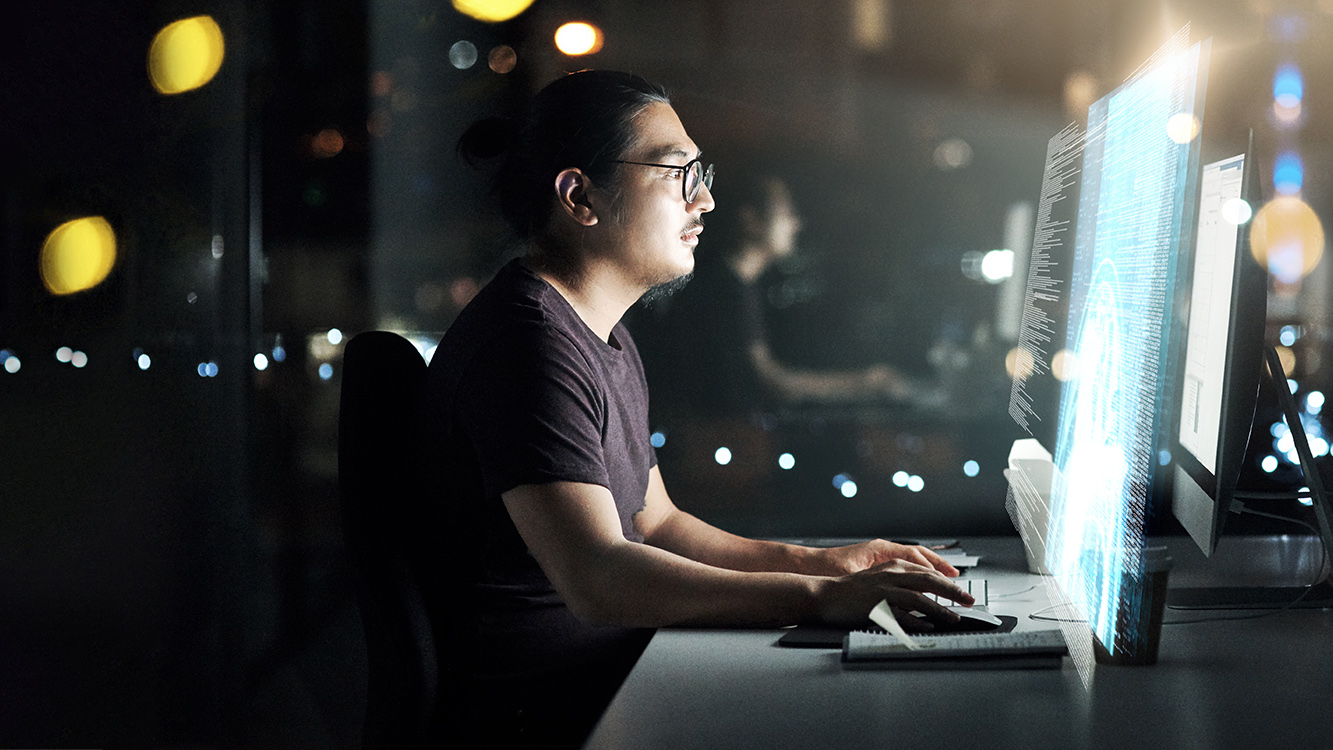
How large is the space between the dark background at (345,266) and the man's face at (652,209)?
0.42 metres

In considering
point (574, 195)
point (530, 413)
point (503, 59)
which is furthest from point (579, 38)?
point (530, 413)

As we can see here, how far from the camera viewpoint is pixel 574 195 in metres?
1.41

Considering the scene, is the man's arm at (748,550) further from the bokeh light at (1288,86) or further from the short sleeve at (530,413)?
the bokeh light at (1288,86)

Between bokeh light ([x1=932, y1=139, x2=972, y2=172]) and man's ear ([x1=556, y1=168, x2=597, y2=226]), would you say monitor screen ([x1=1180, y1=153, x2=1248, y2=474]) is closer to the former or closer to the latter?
bokeh light ([x1=932, y1=139, x2=972, y2=172])

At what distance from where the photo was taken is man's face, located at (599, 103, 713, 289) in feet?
4.68

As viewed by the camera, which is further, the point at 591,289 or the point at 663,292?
the point at 663,292

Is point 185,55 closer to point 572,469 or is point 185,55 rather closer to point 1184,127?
point 572,469

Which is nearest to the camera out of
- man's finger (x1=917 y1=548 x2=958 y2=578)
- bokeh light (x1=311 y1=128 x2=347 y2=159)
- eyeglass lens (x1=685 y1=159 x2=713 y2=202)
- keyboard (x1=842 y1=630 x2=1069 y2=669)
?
keyboard (x1=842 y1=630 x2=1069 y2=669)

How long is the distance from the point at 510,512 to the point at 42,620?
1.21 meters

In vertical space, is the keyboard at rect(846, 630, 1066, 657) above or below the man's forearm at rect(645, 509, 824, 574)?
above

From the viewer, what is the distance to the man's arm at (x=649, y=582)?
1.10 m

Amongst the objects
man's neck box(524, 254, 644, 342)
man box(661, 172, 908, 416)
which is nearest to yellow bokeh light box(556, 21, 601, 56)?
man box(661, 172, 908, 416)

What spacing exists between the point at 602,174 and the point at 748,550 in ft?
2.10

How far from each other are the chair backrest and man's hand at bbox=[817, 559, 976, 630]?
0.51 metres
